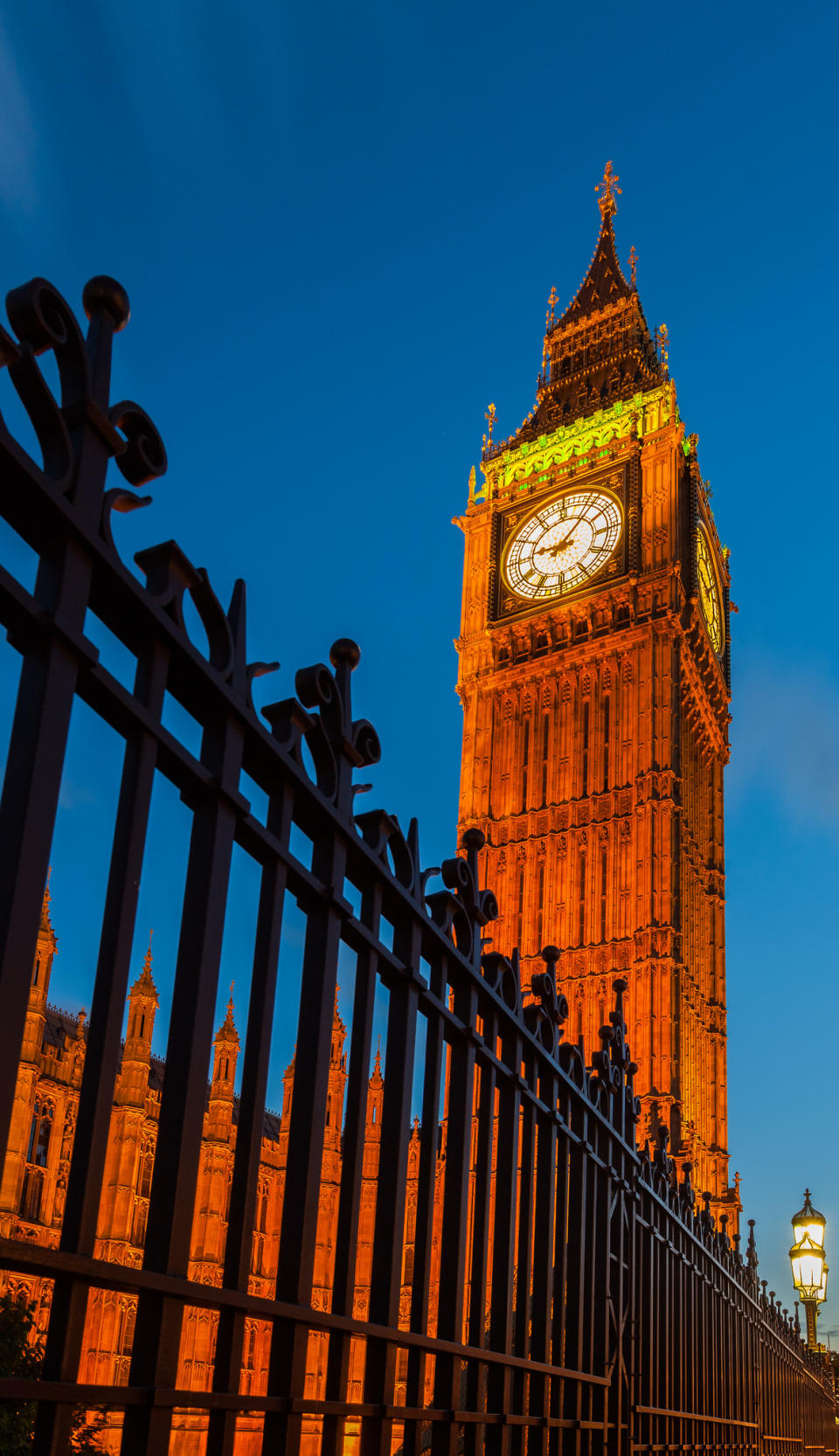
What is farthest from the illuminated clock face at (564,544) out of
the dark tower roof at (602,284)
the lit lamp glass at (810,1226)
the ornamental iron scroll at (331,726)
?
the ornamental iron scroll at (331,726)

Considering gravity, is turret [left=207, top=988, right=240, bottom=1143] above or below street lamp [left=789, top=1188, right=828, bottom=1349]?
above

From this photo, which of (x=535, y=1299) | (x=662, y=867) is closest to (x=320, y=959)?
(x=535, y=1299)

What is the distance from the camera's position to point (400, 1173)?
3.72 meters

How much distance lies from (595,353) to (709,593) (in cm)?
1414

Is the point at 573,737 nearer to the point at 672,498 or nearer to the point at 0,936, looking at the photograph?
the point at 672,498

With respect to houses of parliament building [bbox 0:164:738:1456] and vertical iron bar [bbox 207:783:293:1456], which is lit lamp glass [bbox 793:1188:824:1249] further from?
houses of parliament building [bbox 0:164:738:1456]

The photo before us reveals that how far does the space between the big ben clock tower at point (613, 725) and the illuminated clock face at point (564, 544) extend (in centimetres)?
8

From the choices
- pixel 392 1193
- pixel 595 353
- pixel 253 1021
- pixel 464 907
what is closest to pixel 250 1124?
pixel 253 1021

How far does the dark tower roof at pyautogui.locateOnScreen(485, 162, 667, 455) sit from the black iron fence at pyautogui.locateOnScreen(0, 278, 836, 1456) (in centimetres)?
5211

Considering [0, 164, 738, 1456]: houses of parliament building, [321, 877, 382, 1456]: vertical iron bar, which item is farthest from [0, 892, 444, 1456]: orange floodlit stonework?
[321, 877, 382, 1456]: vertical iron bar

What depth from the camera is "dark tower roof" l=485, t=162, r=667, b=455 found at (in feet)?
184

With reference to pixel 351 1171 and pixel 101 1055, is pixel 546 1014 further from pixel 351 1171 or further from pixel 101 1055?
pixel 101 1055

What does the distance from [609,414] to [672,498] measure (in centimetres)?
691

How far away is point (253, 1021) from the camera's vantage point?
298 centimetres
